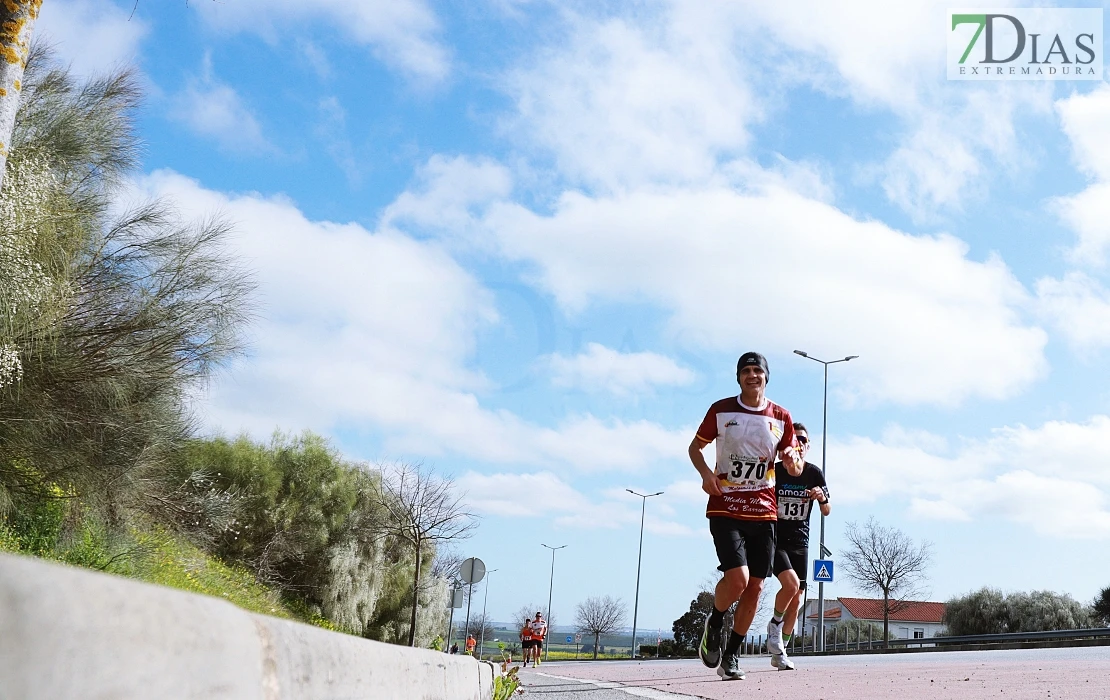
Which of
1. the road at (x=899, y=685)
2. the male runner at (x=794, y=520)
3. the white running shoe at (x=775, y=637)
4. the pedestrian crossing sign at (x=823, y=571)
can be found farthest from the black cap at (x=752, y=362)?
the pedestrian crossing sign at (x=823, y=571)

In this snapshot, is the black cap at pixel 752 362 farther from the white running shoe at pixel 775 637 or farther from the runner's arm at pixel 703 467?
the white running shoe at pixel 775 637

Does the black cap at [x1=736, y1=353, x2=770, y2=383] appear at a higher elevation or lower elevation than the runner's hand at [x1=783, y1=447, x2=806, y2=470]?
higher

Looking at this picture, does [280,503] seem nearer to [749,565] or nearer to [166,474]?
[166,474]

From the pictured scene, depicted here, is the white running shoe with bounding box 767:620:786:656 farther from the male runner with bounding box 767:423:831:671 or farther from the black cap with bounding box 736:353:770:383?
the black cap with bounding box 736:353:770:383

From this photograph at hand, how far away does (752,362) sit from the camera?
6867mm

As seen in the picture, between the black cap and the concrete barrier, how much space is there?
586cm

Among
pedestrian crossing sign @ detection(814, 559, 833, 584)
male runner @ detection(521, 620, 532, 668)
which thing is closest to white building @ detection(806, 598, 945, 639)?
pedestrian crossing sign @ detection(814, 559, 833, 584)

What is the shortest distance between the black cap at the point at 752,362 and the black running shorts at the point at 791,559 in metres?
2.32

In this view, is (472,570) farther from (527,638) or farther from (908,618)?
(908,618)

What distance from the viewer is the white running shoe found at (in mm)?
9203

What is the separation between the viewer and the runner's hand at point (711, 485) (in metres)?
6.63

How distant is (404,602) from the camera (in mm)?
35969

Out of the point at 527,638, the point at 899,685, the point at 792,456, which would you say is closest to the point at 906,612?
the point at 527,638

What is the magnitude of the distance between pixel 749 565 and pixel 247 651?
629 centimetres
